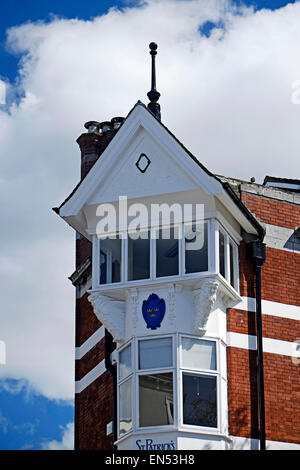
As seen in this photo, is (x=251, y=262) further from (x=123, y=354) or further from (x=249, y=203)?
(x=123, y=354)

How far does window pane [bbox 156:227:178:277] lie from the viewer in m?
23.4

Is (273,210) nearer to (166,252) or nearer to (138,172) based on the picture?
(166,252)

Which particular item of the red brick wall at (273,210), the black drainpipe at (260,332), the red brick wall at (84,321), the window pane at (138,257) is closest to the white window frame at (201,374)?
the black drainpipe at (260,332)

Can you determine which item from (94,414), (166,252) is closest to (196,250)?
(166,252)

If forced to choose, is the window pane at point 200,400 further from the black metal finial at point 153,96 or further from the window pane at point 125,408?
the black metal finial at point 153,96

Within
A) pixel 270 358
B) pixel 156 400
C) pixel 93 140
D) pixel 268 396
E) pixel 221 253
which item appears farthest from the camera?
pixel 93 140

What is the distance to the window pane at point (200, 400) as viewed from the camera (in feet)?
73.2

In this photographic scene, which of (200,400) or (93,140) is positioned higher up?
(93,140)

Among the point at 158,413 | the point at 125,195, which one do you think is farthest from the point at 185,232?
the point at 158,413

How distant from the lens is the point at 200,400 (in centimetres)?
2252

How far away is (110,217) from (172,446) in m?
5.17

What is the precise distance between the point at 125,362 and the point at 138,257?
221 cm

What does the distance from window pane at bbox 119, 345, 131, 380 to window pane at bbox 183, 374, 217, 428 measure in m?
1.36

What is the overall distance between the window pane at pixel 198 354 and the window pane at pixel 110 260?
2135 millimetres
